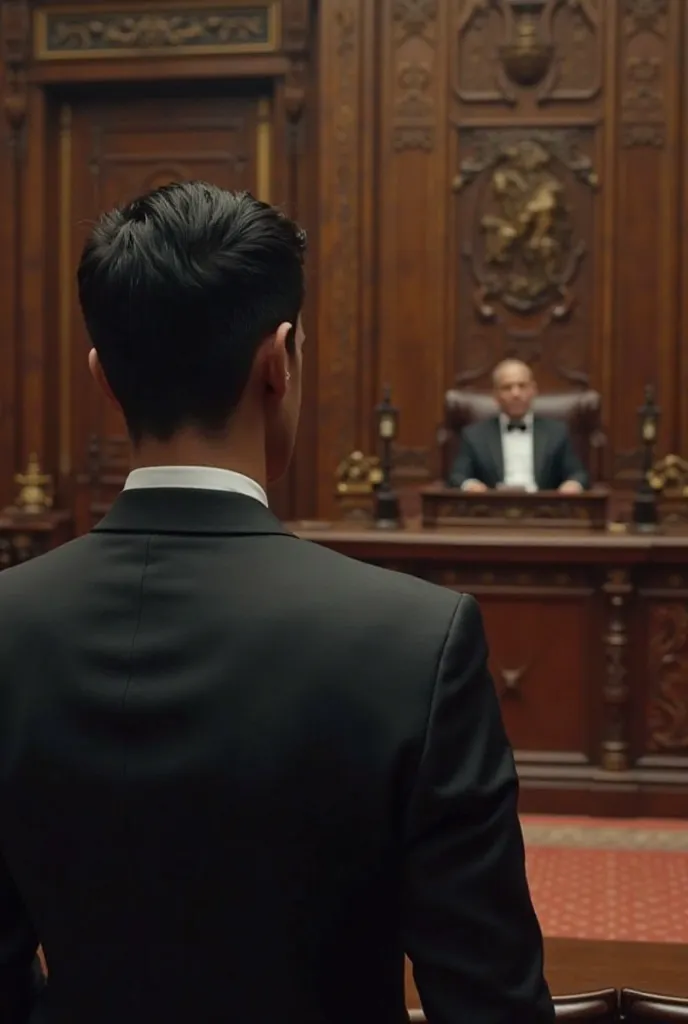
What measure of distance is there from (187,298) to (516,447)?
5.37 metres

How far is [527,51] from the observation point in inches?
280

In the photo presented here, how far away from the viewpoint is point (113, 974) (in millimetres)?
1178

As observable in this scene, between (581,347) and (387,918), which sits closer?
(387,918)

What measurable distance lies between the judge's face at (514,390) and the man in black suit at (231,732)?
5181 millimetres

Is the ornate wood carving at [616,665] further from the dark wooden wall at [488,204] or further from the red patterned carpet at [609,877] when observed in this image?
the dark wooden wall at [488,204]

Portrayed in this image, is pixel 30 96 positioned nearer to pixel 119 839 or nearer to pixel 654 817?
pixel 654 817

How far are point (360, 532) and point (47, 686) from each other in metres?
4.31

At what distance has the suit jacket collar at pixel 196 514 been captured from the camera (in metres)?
1.21

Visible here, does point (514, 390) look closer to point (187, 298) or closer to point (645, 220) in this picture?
point (645, 220)

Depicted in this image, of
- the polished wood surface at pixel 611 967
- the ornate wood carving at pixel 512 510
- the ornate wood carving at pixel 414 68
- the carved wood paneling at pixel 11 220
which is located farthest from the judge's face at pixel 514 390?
the polished wood surface at pixel 611 967

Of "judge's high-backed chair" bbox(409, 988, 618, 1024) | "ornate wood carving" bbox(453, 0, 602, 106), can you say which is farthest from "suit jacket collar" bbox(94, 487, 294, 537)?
"ornate wood carving" bbox(453, 0, 602, 106)

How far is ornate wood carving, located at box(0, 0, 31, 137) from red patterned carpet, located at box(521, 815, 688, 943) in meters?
4.80

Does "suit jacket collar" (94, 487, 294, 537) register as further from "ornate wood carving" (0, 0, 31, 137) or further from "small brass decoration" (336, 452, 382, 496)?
"ornate wood carving" (0, 0, 31, 137)

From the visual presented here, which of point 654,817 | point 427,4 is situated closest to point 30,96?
point 427,4
